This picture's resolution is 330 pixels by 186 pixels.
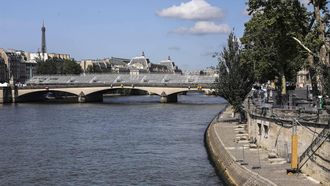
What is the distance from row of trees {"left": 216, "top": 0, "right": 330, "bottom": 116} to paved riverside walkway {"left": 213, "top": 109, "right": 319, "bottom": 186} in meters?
4.13

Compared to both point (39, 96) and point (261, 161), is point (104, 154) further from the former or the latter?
point (39, 96)

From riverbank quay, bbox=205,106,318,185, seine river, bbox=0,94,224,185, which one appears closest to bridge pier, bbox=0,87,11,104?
seine river, bbox=0,94,224,185

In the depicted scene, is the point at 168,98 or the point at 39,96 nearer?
the point at 168,98

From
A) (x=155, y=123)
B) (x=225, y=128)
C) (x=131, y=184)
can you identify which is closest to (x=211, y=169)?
(x=131, y=184)

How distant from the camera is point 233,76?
183ft

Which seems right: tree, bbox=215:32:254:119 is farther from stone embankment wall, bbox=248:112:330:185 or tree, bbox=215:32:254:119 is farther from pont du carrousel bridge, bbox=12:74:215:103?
pont du carrousel bridge, bbox=12:74:215:103

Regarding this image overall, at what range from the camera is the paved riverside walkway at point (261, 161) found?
25.0 meters

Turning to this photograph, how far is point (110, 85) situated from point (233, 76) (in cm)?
7782

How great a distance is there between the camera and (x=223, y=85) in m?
56.4

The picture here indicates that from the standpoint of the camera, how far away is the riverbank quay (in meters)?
25.2

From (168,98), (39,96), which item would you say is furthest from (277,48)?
(39,96)

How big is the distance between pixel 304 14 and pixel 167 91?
90.1 meters

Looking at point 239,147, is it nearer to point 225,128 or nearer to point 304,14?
point 304,14

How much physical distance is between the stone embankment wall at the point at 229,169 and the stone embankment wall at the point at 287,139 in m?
2.48
